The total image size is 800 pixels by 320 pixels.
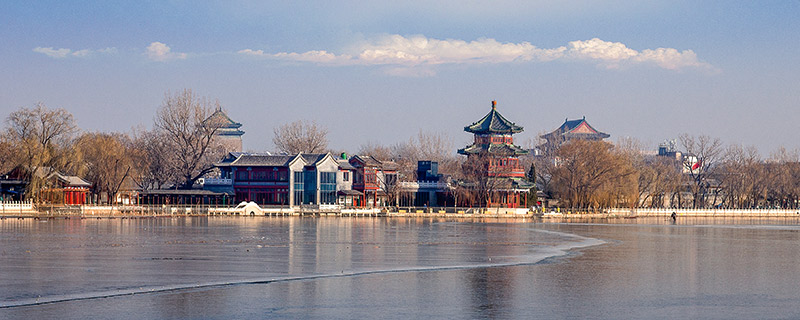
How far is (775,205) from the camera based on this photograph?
479 feet

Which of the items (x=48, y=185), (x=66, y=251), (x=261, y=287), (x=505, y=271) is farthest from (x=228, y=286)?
(x=48, y=185)

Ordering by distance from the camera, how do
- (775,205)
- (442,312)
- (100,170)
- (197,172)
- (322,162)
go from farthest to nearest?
(775,205), (197,172), (322,162), (100,170), (442,312)

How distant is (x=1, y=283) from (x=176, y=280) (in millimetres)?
4328

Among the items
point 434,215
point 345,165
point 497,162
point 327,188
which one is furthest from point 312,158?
point 497,162

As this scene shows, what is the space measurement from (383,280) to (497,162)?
79.5 meters

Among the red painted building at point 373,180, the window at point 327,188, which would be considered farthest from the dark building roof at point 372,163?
the window at point 327,188

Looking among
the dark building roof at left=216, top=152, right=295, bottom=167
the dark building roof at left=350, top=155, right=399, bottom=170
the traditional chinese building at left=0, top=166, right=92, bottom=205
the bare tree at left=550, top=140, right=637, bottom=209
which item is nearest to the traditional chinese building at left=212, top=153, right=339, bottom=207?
the dark building roof at left=216, top=152, right=295, bottom=167

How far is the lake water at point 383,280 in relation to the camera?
20.5m

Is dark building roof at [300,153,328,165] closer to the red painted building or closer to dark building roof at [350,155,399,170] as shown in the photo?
the red painted building

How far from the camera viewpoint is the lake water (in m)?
20.5

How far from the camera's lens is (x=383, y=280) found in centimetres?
A: 2620

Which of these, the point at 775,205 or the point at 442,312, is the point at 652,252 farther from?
the point at 775,205

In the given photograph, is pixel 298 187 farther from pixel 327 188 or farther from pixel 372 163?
pixel 372 163

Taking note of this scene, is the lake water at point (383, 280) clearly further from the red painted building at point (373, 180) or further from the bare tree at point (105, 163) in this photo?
the red painted building at point (373, 180)
